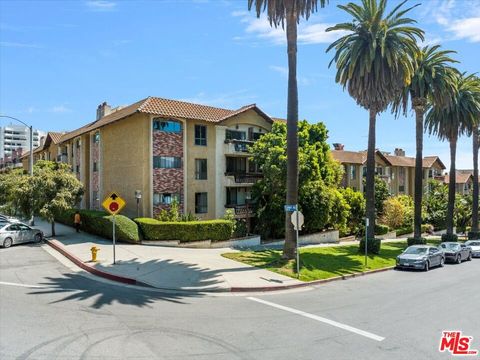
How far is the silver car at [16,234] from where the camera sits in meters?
23.8

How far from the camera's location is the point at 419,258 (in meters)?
23.8

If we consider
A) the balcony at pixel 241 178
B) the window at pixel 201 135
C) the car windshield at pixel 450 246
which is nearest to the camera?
the car windshield at pixel 450 246

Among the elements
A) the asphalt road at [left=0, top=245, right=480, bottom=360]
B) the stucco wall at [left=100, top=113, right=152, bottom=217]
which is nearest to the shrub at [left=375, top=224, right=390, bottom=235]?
the stucco wall at [left=100, top=113, right=152, bottom=217]

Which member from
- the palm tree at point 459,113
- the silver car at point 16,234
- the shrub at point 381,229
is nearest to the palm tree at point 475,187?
the palm tree at point 459,113

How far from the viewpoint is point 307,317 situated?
11852 millimetres

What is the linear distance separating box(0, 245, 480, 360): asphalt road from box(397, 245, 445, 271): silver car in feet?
21.8

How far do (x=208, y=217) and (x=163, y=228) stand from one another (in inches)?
326

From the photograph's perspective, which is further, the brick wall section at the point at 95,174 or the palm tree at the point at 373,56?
the brick wall section at the point at 95,174

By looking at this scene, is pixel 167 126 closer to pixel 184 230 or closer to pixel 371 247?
pixel 184 230

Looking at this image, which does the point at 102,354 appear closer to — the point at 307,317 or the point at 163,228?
the point at 307,317

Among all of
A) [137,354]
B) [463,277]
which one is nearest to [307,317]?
[137,354]

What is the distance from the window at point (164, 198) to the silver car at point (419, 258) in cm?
1661

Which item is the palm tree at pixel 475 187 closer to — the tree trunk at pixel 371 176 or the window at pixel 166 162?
the tree trunk at pixel 371 176

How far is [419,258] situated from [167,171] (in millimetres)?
18503
